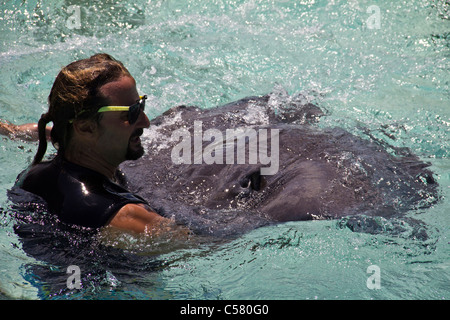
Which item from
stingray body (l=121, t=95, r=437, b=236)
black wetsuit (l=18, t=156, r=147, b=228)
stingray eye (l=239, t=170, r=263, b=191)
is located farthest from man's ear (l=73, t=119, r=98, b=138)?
stingray eye (l=239, t=170, r=263, b=191)

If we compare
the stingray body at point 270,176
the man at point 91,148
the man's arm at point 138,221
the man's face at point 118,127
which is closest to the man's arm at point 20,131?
the stingray body at point 270,176

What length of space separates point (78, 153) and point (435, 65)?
4981 mm

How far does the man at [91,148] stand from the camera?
8.49 feet

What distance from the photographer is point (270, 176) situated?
3.52 meters

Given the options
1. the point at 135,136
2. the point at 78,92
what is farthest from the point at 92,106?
the point at 135,136

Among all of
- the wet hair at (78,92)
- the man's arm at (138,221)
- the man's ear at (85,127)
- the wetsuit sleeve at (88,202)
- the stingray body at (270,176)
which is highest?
the wet hair at (78,92)

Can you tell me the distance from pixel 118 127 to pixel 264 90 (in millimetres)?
3367

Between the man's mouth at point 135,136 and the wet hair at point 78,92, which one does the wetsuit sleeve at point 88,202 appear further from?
the man's mouth at point 135,136

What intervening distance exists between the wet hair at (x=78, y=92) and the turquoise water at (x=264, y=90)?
671 mm

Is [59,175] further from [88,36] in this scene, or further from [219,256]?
[88,36]

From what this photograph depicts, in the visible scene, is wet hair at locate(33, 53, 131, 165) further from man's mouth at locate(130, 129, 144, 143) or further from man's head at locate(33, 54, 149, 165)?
man's mouth at locate(130, 129, 144, 143)

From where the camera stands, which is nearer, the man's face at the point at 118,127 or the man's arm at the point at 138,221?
the man's arm at the point at 138,221

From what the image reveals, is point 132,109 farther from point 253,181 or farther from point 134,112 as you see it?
Result: point 253,181
